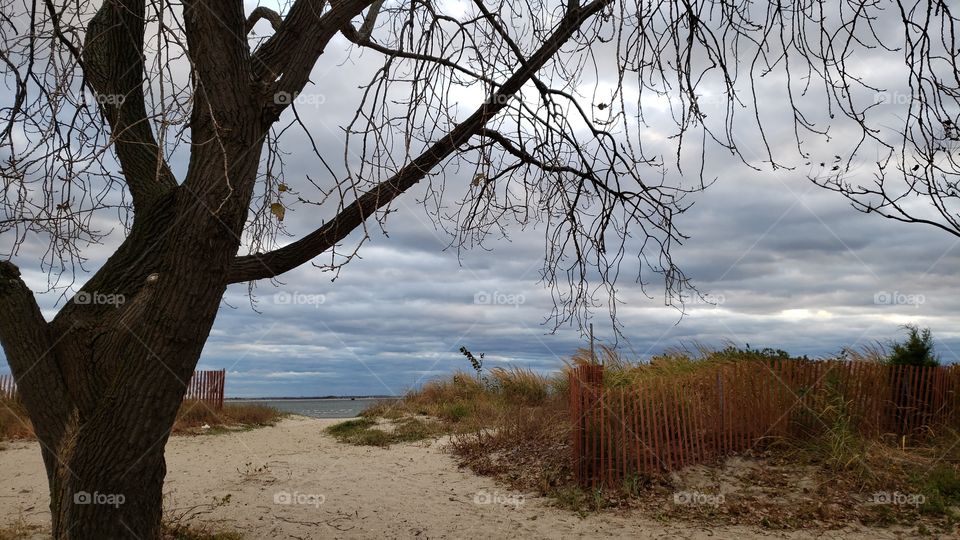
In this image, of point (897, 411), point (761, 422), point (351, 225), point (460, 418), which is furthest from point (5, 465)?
point (897, 411)

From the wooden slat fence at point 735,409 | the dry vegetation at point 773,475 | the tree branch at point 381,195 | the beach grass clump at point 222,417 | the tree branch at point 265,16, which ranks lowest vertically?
the beach grass clump at point 222,417

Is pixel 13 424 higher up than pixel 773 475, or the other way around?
pixel 773 475

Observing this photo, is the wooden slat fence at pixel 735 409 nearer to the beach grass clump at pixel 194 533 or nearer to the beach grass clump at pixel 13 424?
the beach grass clump at pixel 194 533

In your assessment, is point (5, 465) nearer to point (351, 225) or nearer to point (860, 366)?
point (351, 225)

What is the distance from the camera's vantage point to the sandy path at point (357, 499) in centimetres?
707

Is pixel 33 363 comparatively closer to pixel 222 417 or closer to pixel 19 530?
pixel 19 530

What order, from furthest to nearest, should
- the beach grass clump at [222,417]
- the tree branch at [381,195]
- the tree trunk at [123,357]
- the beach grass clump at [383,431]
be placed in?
the beach grass clump at [222,417] < the beach grass clump at [383,431] < the tree branch at [381,195] < the tree trunk at [123,357]

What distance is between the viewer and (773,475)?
856 centimetres

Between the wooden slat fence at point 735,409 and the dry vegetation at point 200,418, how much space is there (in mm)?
8198

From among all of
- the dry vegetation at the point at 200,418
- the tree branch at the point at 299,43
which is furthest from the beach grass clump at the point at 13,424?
the tree branch at the point at 299,43

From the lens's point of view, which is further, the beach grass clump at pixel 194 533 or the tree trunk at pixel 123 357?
the beach grass clump at pixel 194 533

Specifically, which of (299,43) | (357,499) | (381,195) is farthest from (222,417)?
(299,43)

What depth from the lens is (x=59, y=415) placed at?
4.60m

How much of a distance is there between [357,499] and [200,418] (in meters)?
9.07
